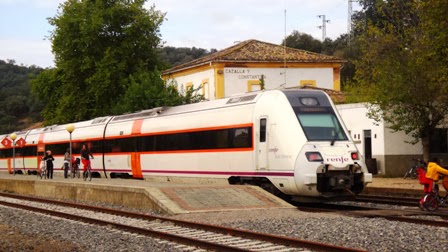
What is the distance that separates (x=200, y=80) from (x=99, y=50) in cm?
904

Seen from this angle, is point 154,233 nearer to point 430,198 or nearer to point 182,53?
point 430,198

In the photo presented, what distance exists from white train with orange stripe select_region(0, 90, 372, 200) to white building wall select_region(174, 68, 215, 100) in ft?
75.8

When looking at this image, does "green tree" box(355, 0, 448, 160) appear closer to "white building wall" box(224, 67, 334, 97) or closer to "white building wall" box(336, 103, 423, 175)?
"white building wall" box(336, 103, 423, 175)

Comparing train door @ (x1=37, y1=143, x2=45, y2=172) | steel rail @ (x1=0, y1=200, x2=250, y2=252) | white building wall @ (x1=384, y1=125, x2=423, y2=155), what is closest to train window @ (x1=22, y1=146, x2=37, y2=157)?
train door @ (x1=37, y1=143, x2=45, y2=172)

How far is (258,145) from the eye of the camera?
69.9 ft

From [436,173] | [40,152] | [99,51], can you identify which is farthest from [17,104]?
[436,173]

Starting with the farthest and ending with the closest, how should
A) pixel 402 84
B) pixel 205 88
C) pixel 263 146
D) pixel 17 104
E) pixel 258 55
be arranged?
pixel 17 104 → pixel 258 55 → pixel 205 88 → pixel 402 84 → pixel 263 146

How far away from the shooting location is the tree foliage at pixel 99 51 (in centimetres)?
5791

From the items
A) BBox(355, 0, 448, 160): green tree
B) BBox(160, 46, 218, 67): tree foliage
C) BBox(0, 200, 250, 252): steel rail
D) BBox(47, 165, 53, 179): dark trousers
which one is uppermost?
BBox(160, 46, 218, 67): tree foliage

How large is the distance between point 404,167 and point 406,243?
2591cm

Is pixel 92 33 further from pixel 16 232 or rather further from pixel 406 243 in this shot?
pixel 406 243

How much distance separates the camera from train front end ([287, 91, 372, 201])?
19.4 meters

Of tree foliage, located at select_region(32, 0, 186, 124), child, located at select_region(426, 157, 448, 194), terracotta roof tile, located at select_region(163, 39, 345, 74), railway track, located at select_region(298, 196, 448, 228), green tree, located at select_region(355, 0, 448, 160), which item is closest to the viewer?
railway track, located at select_region(298, 196, 448, 228)

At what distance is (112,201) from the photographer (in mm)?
23672
